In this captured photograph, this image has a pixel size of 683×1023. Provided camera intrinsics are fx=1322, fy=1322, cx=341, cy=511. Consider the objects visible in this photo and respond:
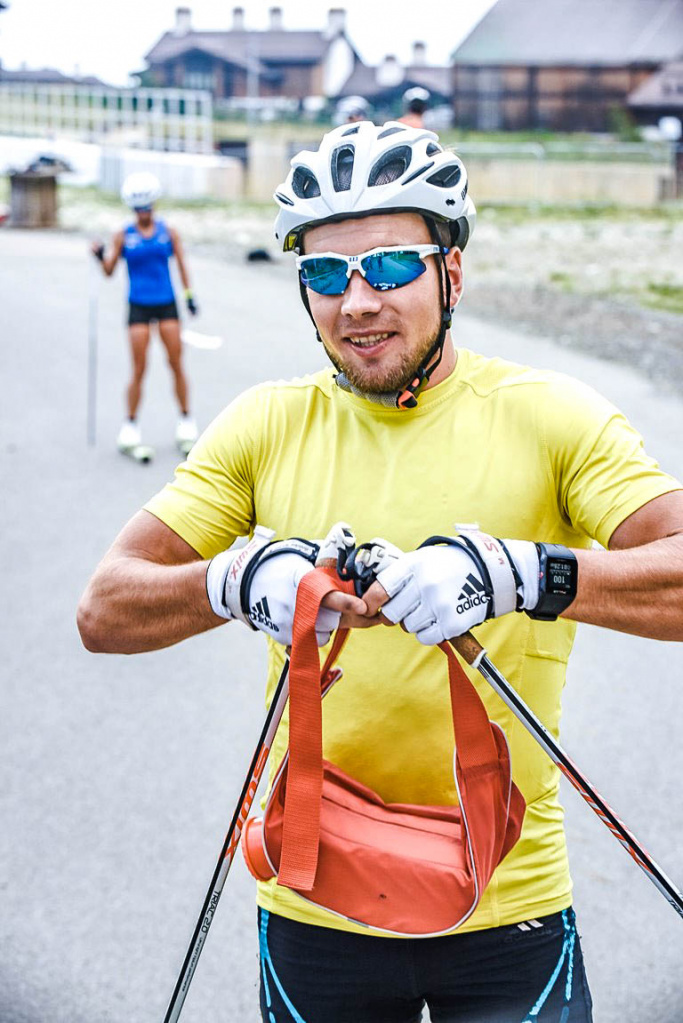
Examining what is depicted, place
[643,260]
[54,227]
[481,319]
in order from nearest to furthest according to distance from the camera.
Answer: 1. [481,319]
2. [643,260]
3. [54,227]

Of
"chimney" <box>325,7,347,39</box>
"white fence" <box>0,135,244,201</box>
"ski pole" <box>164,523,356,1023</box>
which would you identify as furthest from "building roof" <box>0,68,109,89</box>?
"ski pole" <box>164,523,356,1023</box>

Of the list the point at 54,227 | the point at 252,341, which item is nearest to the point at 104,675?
the point at 252,341

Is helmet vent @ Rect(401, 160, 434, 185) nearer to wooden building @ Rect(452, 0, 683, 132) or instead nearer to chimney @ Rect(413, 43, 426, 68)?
wooden building @ Rect(452, 0, 683, 132)

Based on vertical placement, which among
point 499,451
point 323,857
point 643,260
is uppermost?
point 643,260

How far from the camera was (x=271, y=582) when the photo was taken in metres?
2.35

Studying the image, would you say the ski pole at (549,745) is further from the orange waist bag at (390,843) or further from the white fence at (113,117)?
the white fence at (113,117)

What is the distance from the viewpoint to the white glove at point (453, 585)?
226 centimetres

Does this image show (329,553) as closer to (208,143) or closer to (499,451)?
(499,451)

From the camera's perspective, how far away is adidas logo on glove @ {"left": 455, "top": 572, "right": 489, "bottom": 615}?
2.27m

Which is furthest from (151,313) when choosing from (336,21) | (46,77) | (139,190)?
(46,77)

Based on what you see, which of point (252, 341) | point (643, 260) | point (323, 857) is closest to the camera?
point (323, 857)

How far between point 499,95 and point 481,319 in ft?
163

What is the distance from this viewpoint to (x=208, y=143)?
5291cm

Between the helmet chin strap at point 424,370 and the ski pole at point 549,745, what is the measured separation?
0.56 meters
